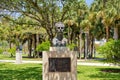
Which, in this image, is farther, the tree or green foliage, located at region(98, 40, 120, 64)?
green foliage, located at region(98, 40, 120, 64)

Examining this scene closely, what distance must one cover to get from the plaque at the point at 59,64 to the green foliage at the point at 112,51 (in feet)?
30.7

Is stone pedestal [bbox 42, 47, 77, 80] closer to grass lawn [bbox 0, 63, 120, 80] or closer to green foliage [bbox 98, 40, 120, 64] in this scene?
grass lawn [bbox 0, 63, 120, 80]

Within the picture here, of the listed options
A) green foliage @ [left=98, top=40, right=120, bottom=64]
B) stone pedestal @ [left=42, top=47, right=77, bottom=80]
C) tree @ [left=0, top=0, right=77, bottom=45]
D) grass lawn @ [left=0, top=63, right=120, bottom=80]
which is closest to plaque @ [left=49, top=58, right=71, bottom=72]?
stone pedestal @ [left=42, top=47, right=77, bottom=80]

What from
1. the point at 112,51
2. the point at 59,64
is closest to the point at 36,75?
the point at 112,51

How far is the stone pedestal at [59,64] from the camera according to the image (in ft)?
33.0

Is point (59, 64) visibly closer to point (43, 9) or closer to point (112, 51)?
point (43, 9)

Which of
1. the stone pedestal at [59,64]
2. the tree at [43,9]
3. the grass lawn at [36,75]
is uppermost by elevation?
the tree at [43,9]

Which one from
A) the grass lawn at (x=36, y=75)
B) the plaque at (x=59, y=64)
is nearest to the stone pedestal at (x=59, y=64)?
the plaque at (x=59, y=64)

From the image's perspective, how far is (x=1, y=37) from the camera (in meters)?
50.0

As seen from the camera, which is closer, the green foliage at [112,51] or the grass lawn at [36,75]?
the grass lawn at [36,75]

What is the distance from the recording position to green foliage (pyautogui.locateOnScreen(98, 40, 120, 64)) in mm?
18984

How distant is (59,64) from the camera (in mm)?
10039

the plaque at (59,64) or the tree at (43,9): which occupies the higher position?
the tree at (43,9)

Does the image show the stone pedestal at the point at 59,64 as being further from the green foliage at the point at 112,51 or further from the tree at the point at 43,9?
the green foliage at the point at 112,51
